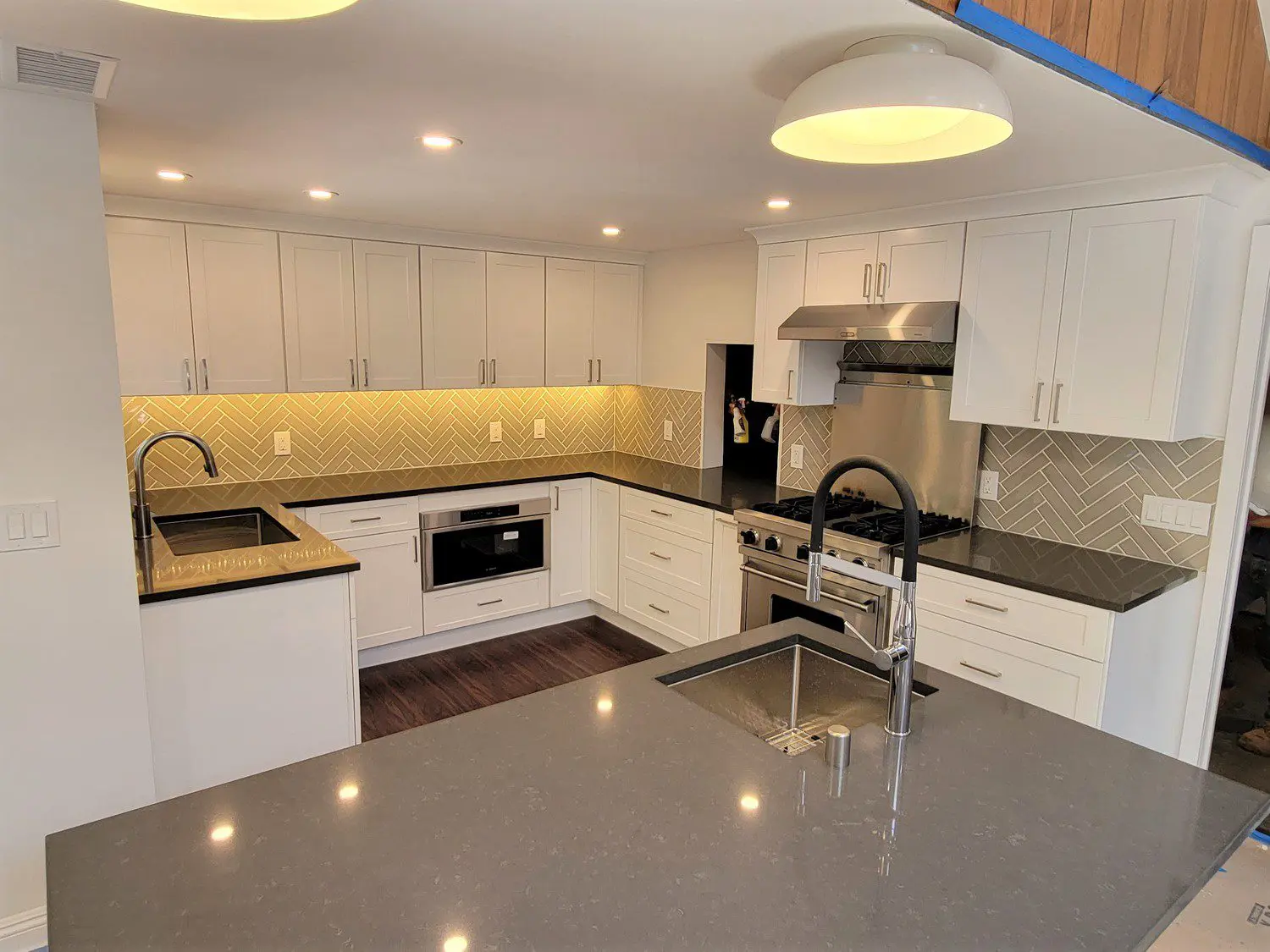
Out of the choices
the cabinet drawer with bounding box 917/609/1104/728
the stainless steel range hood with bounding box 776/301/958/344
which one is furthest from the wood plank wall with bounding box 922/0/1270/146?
the cabinet drawer with bounding box 917/609/1104/728

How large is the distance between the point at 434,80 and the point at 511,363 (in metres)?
2.80

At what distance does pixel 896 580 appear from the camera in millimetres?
1394

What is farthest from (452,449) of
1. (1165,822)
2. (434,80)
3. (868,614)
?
(1165,822)

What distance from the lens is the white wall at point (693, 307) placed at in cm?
422

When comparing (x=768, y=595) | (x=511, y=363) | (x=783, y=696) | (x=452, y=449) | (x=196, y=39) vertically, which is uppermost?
(x=196, y=39)

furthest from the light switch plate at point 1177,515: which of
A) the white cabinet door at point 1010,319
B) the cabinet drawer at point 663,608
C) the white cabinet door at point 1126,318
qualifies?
the cabinet drawer at point 663,608

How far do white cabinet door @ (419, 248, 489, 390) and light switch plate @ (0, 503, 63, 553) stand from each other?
7.61 ft

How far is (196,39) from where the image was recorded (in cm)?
152

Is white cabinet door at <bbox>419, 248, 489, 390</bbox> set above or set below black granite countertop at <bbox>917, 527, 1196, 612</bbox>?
above

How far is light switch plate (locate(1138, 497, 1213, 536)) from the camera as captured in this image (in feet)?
8.87

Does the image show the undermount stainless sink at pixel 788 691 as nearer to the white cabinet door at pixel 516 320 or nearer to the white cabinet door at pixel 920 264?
the white cabinet door at pixel 920 264

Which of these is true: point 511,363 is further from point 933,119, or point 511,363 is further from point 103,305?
point 933,119

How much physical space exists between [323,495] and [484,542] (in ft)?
2.92

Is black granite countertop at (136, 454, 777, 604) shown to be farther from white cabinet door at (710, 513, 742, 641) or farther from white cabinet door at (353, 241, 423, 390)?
white cabinet door at (353, 241, 423, 390)
